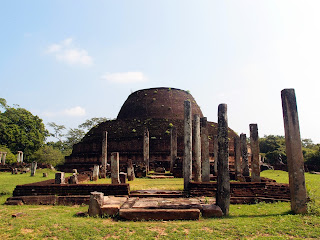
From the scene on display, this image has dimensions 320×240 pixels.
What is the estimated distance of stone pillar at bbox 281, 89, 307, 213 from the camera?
224 inches

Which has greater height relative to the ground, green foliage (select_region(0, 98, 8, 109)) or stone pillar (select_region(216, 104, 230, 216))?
green foliage (select_region(0, 98, 8, 109))

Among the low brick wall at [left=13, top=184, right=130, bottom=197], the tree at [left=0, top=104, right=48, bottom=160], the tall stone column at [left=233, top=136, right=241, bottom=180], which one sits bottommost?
the low brick wall at [left=13, top=184, right=130, bottom=197]

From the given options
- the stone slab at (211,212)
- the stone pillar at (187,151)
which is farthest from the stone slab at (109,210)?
the stone pillar at (187,151)

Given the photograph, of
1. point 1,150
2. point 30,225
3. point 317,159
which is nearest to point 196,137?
point 30,225

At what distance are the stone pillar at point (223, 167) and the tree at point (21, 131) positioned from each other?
38.1 meters

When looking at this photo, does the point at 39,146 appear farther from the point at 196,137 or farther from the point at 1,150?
the point at 196,137

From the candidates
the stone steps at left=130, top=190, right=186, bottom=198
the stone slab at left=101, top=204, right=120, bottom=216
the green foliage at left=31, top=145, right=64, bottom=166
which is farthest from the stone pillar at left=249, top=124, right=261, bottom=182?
the green foliage at left=31, top=145, right=64, bottom=166

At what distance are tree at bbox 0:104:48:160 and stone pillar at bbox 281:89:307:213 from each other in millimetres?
39342

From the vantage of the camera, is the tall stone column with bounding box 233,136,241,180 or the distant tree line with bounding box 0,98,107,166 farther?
the distant tree line with bounding box 0,98,107,166

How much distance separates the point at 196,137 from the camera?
1105 centimetres

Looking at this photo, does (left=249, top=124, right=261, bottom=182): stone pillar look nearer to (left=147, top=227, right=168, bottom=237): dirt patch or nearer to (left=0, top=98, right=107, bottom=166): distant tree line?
(left=147, top=227, right=168, bottom=237): dirt patch

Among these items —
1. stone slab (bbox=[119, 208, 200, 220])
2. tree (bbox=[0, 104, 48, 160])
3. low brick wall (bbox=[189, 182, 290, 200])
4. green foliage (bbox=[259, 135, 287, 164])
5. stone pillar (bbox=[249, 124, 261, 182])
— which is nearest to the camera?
stone slab (bbox=[119, 208, 200, 220])

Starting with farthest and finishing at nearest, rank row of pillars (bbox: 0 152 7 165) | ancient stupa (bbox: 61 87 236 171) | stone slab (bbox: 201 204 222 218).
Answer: row of pillars (bbox: 0 152 7 165), ancient stupa (bbox: 61 87 236 171), stone slab (bbox: 201 204 222 218)

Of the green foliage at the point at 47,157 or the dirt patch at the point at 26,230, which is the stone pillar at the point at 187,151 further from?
the green foliage at the point at 47,157
